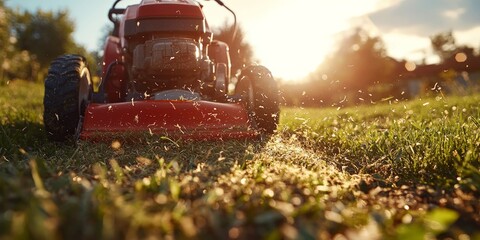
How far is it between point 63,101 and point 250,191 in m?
2.61

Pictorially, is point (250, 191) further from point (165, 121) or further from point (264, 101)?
point (264, 101)

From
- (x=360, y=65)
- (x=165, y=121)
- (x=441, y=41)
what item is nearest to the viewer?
(x=165, y=121)

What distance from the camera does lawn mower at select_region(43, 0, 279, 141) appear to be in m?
4.04

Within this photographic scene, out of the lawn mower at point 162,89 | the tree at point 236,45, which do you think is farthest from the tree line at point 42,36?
the lawn mower at point 162,89

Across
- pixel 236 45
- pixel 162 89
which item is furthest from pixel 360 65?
pixel 162 89

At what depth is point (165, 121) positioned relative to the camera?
4.04m

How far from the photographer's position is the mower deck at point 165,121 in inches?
155

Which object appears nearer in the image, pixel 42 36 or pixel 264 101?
pixel 264 101

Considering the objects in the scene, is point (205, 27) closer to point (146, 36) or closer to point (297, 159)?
point (146, 36)

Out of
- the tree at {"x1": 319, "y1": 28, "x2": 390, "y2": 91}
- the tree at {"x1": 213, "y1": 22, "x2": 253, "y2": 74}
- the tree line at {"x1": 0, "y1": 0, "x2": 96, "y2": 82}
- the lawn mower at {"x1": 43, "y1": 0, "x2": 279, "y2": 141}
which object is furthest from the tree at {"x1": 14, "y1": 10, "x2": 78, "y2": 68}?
the lawn mower at {"x1": 43, "y1": 0, "x2": 279, "y2": 141}

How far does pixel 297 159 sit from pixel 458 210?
1239 mm

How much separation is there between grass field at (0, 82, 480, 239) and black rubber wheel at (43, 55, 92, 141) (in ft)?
0.51

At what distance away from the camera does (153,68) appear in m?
4.64

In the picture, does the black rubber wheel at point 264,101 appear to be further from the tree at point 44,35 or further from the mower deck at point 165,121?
the tree at point 44,35
